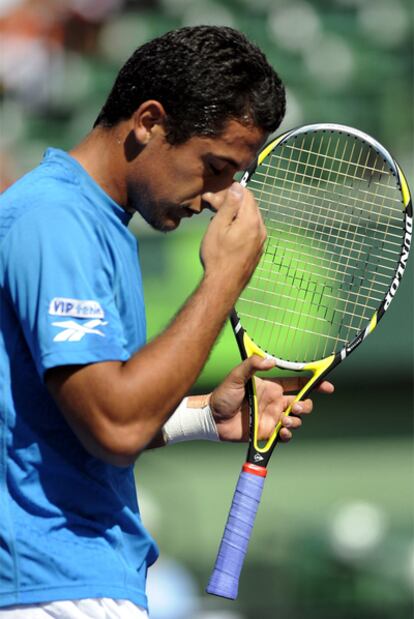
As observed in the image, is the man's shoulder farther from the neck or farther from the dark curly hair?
the dark curly hair

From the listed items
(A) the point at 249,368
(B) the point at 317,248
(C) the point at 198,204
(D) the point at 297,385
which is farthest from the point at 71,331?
(B) the point at 317,248

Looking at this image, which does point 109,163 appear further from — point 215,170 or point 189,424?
point 189,424

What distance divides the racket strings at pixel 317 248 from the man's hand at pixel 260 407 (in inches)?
11.4

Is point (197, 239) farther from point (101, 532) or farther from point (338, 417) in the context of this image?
point (101, 532)

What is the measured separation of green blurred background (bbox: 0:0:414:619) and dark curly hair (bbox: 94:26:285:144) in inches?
218

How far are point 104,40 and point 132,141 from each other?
711cm

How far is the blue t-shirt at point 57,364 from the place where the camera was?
2.27m

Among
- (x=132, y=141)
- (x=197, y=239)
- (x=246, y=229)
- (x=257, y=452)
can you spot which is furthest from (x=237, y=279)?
(x=197, y=239)

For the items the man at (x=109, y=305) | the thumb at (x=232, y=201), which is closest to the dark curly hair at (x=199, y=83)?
the man at (x=109, y=305)

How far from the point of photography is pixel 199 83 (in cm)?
258

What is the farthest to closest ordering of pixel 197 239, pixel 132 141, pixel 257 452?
pixel 197 239, pixel 257 452, pixel 132 141

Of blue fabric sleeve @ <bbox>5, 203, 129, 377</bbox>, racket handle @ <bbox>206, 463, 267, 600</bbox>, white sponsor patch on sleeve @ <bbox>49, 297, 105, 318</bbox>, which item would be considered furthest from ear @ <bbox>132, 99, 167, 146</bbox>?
racket handle @ <bbox>206, 463, 267, 600</bbox>

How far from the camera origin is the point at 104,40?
9.47m

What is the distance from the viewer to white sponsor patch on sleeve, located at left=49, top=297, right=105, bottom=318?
2262 mm
